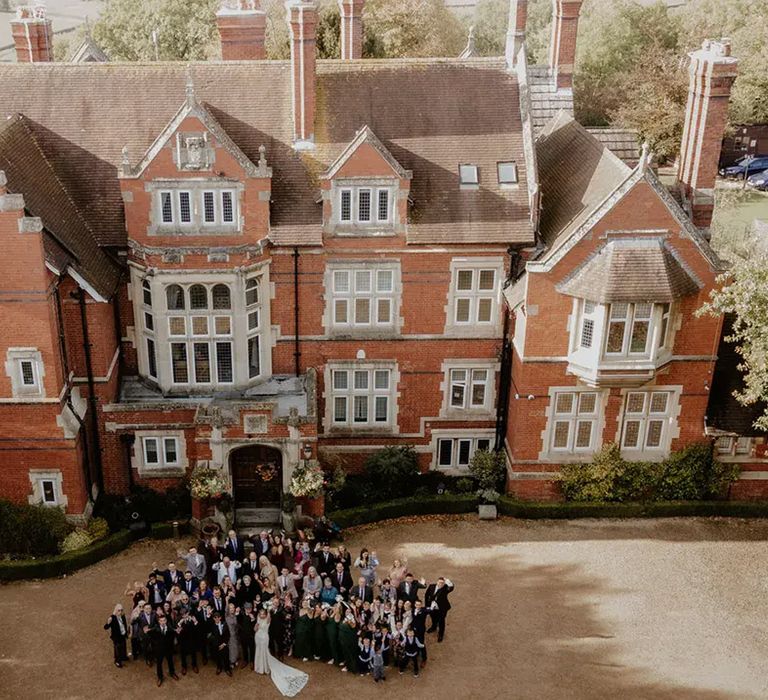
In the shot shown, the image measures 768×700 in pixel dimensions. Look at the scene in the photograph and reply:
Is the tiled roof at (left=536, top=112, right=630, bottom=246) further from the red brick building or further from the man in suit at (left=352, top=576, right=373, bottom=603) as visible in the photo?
the man in suit at (left=352, top=576, right=373, bottom=603)

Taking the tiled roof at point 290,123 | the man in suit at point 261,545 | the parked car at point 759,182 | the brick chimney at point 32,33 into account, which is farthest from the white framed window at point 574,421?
the parked car at point 759,182

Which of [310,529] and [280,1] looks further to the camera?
[280,1]

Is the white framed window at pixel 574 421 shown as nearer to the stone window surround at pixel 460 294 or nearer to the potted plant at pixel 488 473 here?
the potted plant at pixel 488 473

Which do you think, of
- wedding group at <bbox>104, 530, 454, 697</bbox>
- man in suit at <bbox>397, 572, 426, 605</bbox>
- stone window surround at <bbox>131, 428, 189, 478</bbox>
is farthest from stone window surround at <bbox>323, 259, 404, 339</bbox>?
man in suit at <bbox>397, 572, 426, 605</bbox>

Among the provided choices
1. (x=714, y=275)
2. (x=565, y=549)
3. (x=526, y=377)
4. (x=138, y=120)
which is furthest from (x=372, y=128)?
(x=565, y=549)

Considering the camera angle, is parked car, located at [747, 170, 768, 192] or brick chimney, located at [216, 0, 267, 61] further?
parked car, located at [747, 170, 768, 192]

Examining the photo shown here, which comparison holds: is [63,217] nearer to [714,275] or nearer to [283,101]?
[283,101]

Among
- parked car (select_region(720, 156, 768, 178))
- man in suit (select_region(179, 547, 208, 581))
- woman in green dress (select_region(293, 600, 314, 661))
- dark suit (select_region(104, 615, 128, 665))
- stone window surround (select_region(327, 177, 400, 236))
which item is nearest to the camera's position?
dark suit (select_region(104, 615, 128, 665))
